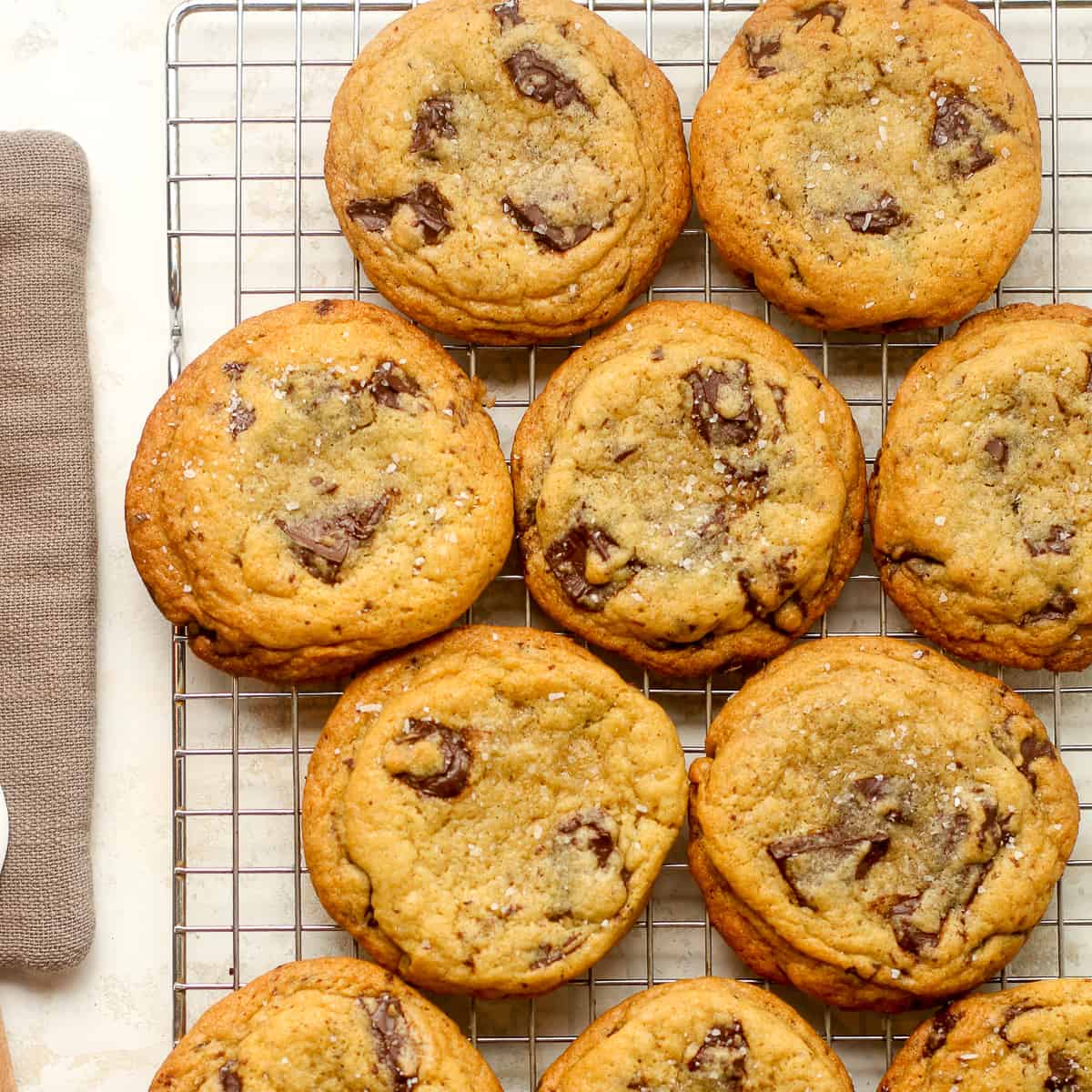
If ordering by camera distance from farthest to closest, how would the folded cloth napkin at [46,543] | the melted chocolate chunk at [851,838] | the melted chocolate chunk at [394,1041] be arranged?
the folded cloth napkin at [46,543] → the melted chocolate chunk at [851,838] → the melted chocolate chunk at [394,1041]

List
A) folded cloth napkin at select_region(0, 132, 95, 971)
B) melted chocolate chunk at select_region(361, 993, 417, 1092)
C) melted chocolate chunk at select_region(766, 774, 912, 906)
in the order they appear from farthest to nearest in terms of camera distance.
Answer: folded cloth napkin at select_region(0, 132, 95, 971) → melted chocolate chunk at select_region(766, 774, 912, 906) → melted chocolate chunk at select_region(361, 993, 417, 1092)

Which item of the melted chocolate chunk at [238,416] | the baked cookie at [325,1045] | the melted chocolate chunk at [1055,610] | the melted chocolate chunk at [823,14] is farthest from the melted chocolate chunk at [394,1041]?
the melted chocolate chunk at [823,14]

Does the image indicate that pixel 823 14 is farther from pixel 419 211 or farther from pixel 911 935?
pixel 911 935

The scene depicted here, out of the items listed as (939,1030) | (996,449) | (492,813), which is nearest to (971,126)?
(996,449)

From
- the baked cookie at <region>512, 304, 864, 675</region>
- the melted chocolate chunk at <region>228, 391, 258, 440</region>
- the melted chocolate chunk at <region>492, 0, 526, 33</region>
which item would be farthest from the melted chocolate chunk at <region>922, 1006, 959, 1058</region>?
Result: the melted chocolate chunk at <region>492, 0, 526, 33</region>

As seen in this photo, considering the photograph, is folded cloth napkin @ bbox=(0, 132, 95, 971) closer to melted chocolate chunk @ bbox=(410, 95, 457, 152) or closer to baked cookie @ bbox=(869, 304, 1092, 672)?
melted chocolate chunk @ bbox=(410, 95, 457, 152)

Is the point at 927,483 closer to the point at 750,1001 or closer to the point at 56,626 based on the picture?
the point at 750,1001

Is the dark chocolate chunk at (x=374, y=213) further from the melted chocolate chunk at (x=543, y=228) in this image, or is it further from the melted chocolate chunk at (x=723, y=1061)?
the melted chocolate chunk at (x=723, y=1061)
